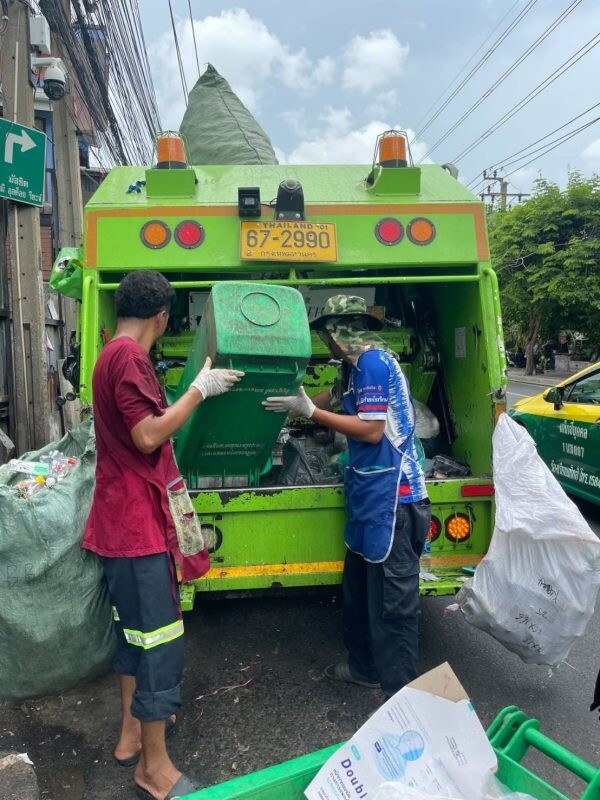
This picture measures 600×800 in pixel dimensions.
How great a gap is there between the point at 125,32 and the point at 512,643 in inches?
291

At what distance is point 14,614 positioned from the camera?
213 cm

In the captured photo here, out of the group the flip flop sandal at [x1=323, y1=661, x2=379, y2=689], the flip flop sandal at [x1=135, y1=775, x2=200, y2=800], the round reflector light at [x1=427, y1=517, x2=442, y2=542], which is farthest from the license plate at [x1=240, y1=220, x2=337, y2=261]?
the flip flop sandal at [x1=135, y1=775, x2=200, y2=800]

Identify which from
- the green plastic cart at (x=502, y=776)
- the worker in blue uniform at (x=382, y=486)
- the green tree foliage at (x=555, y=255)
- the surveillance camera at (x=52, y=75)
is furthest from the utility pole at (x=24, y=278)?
the green tree foliage at (x=555, y=255)

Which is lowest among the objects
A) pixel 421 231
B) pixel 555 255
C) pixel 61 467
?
pixel 61 467

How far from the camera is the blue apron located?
2426 mm

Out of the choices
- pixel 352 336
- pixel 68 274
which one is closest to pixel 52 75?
pixel 68 274

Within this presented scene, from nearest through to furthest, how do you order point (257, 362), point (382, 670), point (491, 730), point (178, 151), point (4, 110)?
point (491, 730)
point (257, 362)
point (382, 670)
point (178, 151)
point (4, 110)

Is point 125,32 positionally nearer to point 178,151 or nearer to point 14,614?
Answer: point 178,151

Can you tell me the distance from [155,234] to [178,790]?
2263 millimetres

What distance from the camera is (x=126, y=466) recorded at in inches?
78.6

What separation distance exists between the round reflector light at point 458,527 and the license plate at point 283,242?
1356 mm

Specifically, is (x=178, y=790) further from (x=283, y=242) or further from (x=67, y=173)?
(x=67, y=173)

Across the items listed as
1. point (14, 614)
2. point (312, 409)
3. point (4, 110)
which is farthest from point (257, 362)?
point (4, 110)

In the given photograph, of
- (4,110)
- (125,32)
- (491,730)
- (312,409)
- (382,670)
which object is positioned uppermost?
(125,32)
